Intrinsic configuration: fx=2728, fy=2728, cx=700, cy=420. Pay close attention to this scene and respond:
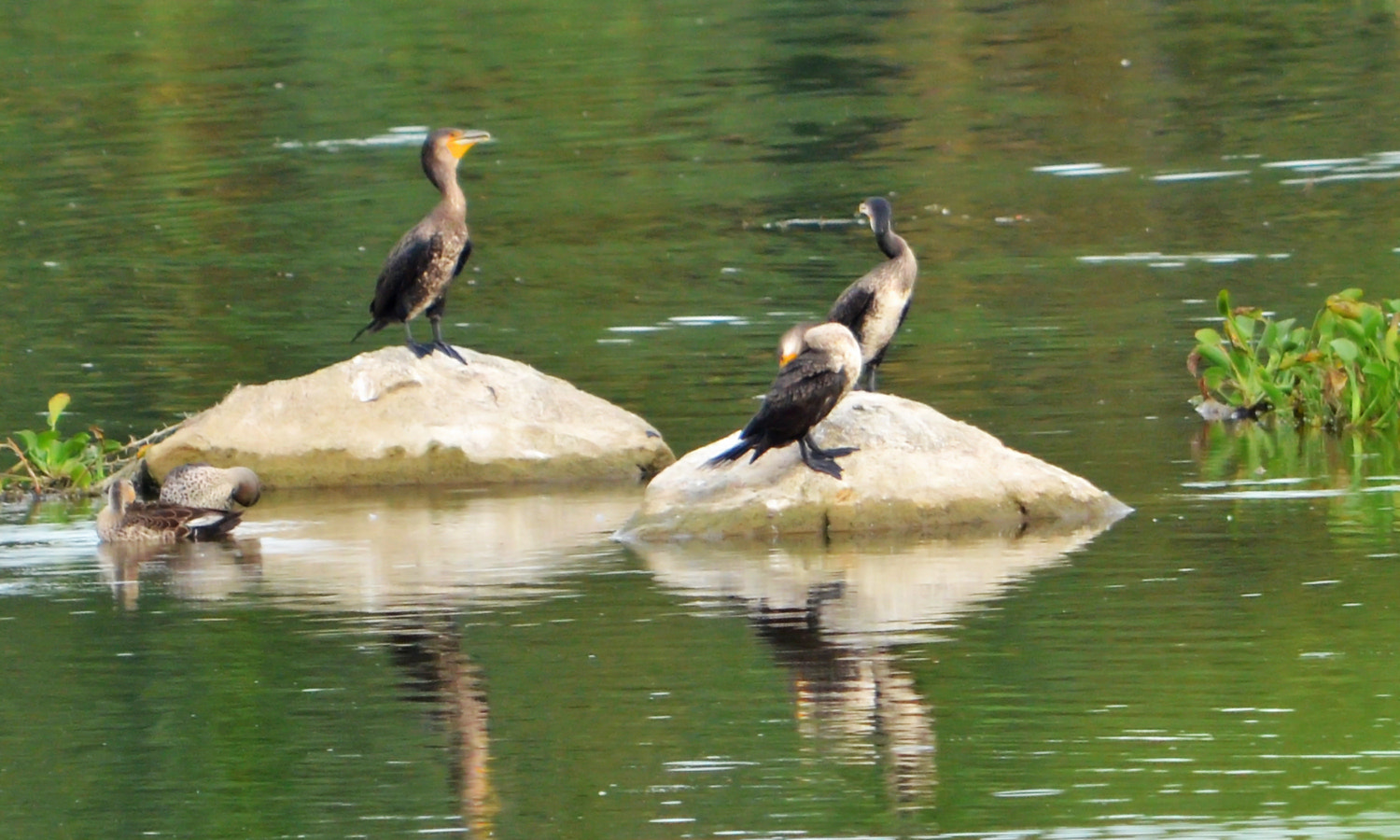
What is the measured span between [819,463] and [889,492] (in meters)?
0.33

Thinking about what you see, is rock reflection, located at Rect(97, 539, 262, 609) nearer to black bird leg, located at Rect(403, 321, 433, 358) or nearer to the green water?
the green water

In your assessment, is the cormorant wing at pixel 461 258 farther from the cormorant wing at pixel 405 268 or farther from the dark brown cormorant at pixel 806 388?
the dark brown cormorant at pixel 806 388

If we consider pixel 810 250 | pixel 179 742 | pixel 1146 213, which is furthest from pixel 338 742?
pixel 1146 213

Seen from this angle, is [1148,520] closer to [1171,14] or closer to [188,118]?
[188,118]

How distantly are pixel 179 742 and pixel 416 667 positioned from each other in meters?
1.11

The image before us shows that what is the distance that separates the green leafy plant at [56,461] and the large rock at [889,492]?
11.5 feet

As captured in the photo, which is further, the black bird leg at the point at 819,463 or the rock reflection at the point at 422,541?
the black bird leg at the point at 819,463

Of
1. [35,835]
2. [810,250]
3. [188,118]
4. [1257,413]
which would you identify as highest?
[188,118]

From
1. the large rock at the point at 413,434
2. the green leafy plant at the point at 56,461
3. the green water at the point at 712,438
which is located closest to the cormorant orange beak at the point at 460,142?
the large rock at the point at 413,434

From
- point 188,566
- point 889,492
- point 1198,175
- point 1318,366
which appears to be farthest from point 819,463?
point 1198,175

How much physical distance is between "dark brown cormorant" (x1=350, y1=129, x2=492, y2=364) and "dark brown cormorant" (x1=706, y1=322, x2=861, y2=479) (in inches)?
119

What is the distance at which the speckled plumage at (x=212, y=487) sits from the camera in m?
13.2

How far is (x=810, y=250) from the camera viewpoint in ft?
69.6

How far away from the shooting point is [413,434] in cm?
1420
